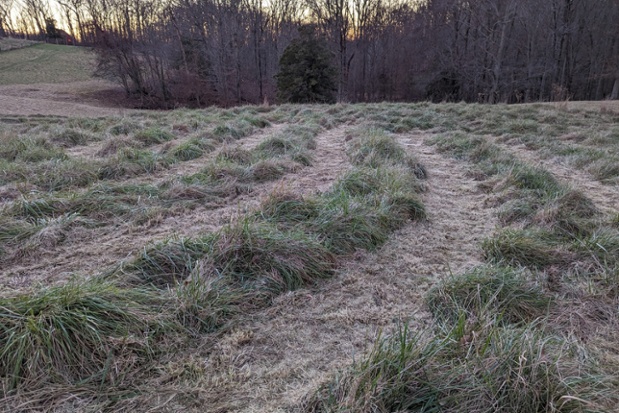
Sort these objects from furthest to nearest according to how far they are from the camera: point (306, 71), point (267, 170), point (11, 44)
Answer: point (11, 44) < point (306, 71) < point (267, 170)

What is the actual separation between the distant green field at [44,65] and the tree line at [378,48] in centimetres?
536

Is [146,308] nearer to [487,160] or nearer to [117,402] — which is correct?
[117,402]

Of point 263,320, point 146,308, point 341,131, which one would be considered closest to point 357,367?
point 263,320

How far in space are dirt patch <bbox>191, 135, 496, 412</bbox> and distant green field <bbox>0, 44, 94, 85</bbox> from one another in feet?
102

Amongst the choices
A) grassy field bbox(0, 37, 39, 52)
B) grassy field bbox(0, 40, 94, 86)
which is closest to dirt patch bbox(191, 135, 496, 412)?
grassy field bbox(0, 40, 94, 86)

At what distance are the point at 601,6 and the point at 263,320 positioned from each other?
1062 inches

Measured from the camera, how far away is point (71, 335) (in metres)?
1.42

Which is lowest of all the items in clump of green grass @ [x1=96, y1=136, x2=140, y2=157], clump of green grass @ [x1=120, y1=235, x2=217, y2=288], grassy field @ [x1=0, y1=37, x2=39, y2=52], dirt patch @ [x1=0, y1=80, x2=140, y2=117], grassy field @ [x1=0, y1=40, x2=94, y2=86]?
A: clump of green grass @ [x1=120, y1=235, x2=217, y2=288]

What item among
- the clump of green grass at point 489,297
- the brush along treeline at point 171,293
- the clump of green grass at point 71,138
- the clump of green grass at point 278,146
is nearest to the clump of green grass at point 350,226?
the brush along treeline at point 171,293

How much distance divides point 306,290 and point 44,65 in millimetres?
37264

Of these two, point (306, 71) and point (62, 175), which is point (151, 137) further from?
point (306, 71)

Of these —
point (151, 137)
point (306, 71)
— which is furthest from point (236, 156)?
point (306, 71)

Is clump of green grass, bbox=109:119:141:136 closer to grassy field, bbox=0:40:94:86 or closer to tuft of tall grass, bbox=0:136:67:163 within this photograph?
tuft of tall grass, bbox=0:136:67:163

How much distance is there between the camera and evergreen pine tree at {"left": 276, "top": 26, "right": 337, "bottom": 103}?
17.5 m
